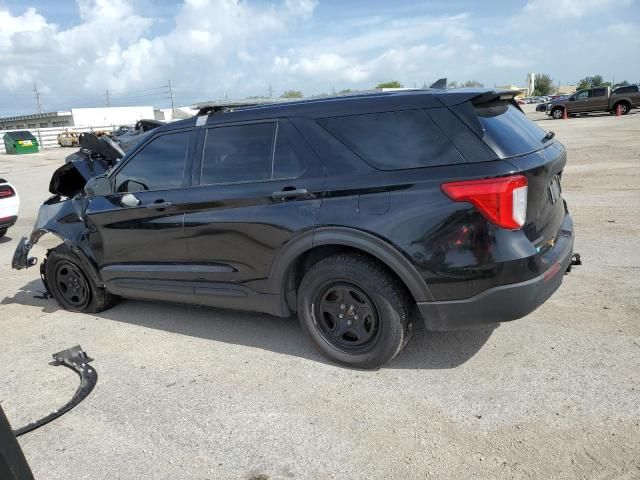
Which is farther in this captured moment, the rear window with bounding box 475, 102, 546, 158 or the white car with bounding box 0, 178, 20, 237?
the white car with bounding box 0, 178, 20, 237

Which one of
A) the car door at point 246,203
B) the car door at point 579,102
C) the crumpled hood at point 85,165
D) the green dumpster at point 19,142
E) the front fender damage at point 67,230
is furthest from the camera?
the green dumpster at point 19,142

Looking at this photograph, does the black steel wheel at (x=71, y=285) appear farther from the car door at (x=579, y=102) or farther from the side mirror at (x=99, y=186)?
the car door at (x=579, y=102)

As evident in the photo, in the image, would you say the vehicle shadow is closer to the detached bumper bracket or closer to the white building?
the detached bumper bracket

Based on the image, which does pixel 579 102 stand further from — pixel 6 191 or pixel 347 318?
pixel 347 318

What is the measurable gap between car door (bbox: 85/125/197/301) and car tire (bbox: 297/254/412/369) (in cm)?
117

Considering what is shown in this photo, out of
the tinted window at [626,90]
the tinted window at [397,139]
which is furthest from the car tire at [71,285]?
the tinted window at [626,90]

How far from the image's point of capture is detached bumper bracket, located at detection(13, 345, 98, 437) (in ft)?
10.4

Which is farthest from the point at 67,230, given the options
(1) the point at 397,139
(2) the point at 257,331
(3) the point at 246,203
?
(1) the point at 397,139

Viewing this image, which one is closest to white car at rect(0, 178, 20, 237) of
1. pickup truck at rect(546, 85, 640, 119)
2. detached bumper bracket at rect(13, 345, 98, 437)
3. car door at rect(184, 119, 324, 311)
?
detached bumper bracket at rect(13, 345, 98, 437)

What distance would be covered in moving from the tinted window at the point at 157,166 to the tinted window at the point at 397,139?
1367mm

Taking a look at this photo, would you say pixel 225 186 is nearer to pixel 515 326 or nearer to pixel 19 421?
pixel 19 421

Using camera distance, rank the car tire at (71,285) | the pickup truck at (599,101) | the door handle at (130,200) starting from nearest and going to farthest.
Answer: the door handle at (130,200) → the car tire at (71,285) → the pickup truck at (599,101)

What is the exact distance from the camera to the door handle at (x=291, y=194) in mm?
3412

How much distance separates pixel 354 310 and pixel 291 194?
877 millimetres
